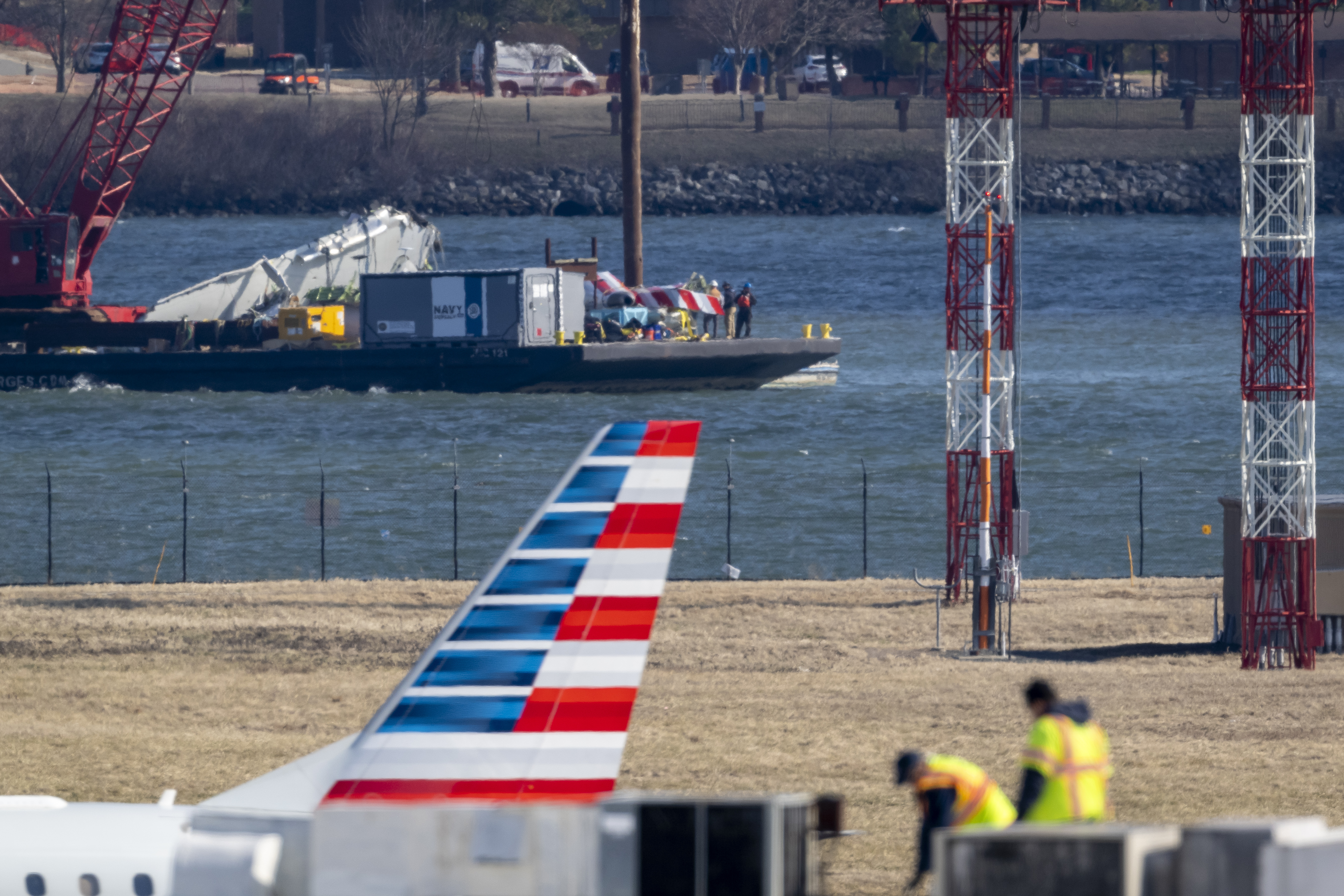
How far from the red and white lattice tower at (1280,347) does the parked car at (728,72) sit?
130m

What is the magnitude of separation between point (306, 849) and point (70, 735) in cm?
1212

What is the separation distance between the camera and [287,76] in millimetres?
146000

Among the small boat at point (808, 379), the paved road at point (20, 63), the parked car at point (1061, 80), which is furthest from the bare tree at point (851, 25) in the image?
the small boat at point (808, 379)

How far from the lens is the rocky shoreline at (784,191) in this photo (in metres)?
148

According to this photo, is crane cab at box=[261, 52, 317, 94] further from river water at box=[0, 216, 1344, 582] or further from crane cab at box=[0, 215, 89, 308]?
crane cab at box=[0, 215, 89, 308]

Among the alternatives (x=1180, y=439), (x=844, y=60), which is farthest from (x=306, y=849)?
(x=844, y=60)

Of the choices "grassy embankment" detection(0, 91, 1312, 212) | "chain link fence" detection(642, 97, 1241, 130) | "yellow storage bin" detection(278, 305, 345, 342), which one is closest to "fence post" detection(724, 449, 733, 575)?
"yellow storage bin" detection(278, 305, 345, 342)

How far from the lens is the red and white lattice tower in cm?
2706

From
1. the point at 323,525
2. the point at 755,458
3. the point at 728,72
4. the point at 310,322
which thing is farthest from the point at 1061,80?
the point at 323,525

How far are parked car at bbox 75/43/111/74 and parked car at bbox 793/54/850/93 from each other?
2188 inches

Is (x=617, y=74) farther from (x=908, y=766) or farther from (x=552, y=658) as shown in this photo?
(x=908, y=766)

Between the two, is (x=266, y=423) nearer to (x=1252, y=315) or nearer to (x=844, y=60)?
(x=1252, y=315)

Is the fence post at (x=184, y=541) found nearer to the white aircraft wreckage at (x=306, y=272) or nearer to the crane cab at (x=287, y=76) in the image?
the white aircraft wreckage at (x=306, y=272)

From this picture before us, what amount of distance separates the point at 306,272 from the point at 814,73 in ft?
300
